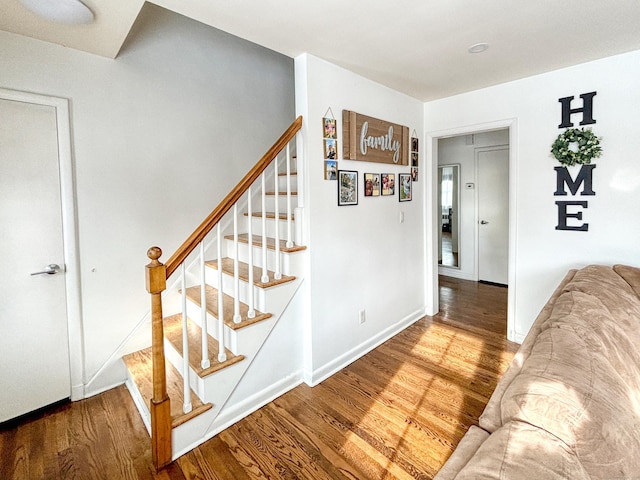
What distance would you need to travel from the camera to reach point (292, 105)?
347cm

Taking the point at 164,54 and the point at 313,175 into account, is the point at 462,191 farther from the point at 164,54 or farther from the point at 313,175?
the point at 164,54

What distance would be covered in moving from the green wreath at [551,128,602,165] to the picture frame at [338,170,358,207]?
1660mm

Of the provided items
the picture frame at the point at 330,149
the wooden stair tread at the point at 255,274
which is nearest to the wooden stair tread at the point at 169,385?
the wooden stair tread at the point at 255,274

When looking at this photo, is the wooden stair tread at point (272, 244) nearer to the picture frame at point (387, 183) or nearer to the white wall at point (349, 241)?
the white wall at point (349, 241)

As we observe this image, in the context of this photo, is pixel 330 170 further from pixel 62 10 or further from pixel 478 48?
pixel 62 10

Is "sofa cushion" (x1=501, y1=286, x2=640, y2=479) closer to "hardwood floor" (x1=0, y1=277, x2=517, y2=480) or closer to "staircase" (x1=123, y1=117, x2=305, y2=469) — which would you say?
"hardwood floor" (x1=0, y1=277, x2=517, y2=480)

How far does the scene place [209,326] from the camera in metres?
2.26

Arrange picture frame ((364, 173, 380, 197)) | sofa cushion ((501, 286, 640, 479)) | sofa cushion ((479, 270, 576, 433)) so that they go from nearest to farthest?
sofa cushion ((501, 286, 640, 479))
sofa cushion ((479, 270, 576, 433))
picture frame ((364, 173, 380, 197))

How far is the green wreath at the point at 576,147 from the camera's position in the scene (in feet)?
8.11

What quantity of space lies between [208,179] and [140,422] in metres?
1.86

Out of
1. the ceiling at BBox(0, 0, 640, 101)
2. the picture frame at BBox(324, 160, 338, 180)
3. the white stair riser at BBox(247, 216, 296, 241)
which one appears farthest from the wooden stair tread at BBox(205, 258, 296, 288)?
the ceiling at BBox(0, 0, 640, 101)

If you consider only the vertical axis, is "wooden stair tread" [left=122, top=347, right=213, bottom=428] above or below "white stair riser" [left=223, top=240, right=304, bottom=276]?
below

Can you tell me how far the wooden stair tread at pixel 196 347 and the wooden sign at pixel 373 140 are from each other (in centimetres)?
166

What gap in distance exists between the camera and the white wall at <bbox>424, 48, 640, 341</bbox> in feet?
7.84
